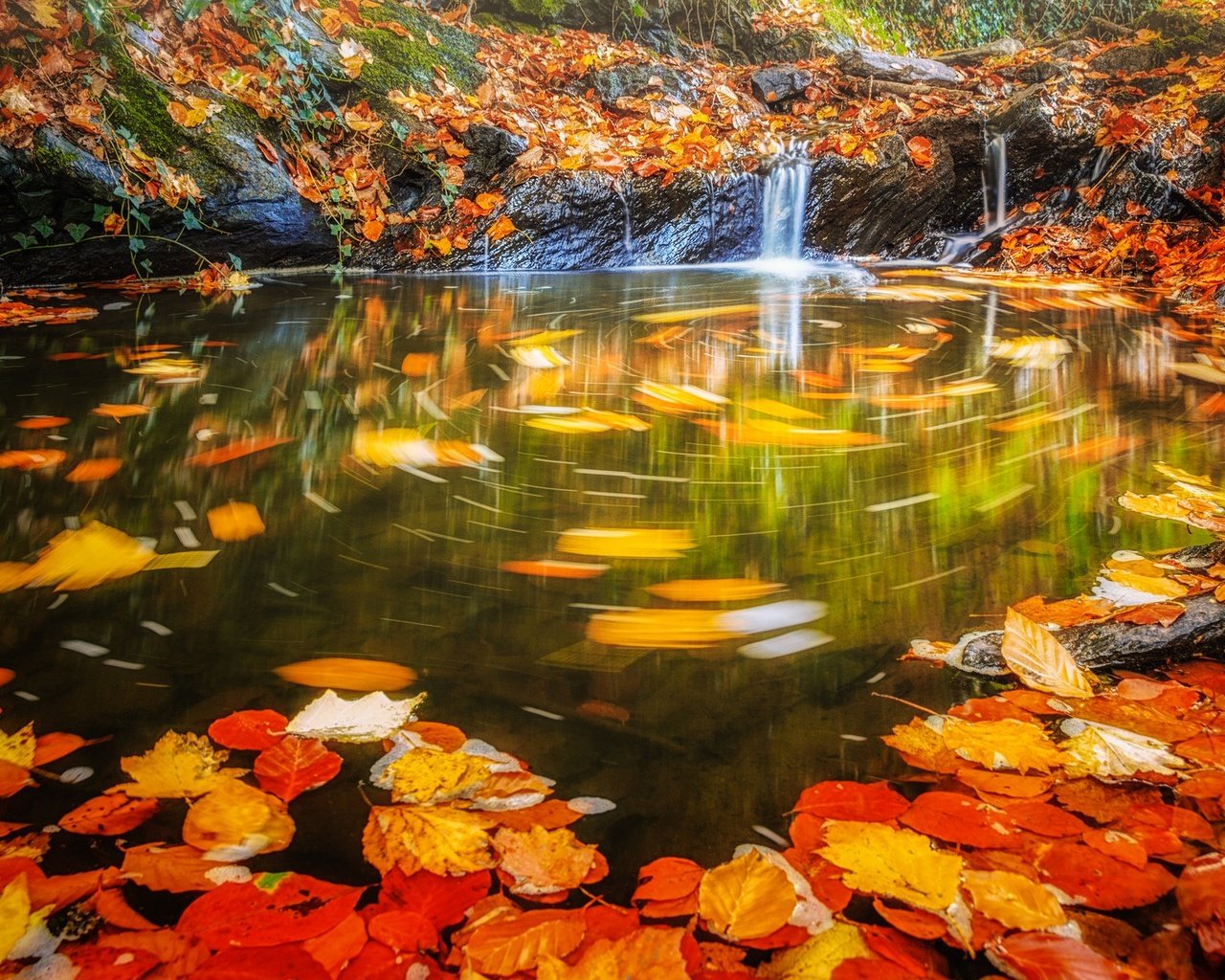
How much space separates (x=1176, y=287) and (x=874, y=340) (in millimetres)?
3311

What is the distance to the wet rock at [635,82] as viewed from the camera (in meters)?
8.69

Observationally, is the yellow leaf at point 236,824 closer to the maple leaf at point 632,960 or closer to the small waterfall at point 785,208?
the maple leaf at point 632,960

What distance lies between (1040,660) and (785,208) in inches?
271

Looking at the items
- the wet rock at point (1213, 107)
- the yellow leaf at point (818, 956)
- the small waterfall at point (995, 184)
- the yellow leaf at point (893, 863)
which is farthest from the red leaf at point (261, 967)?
the wet rock at point (1213, 107)

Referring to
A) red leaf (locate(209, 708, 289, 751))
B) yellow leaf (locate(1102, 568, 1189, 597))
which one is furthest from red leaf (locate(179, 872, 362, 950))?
yellow leaf (locate(1102, 568, 1189, 597))

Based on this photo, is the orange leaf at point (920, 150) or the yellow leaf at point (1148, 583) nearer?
the yellow leaf at point (1148, 583)

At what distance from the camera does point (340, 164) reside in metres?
6.19

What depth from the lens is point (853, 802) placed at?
941 millimetres

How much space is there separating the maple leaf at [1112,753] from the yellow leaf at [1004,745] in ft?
0.07

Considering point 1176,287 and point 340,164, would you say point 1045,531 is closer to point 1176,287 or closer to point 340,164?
point 1176,287

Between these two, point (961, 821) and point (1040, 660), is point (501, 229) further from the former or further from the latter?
point (961, 821)

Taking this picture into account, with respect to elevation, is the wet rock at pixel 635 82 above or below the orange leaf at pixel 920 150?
above

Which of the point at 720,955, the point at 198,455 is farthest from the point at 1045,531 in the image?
the point at 198,455

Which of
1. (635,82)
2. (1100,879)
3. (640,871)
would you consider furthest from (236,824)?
(635,82)
